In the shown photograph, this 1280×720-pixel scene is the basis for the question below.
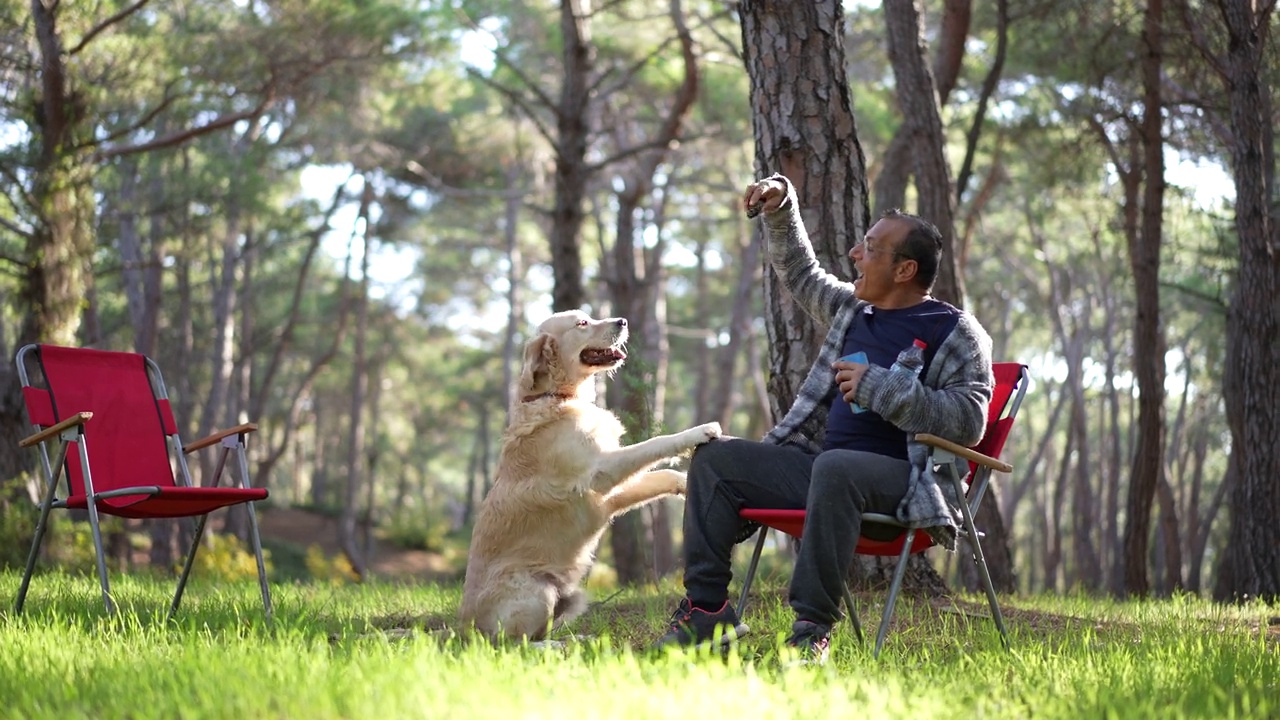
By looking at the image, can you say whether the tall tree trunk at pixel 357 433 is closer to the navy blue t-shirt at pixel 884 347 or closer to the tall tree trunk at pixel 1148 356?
the tall tree trunk at pixel 1148 356

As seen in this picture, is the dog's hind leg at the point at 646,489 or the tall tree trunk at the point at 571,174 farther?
the tall tree trunk at the point at 571,174

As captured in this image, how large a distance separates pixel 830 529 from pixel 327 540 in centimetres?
2323

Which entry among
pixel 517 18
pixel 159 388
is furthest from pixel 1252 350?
pixel 517 18

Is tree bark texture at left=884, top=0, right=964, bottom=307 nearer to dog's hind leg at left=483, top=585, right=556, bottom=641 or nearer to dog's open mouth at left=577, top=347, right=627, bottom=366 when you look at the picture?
dog's open mouth at left=577, top=347, right=627, bottom=366

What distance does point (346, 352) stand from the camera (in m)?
29.0

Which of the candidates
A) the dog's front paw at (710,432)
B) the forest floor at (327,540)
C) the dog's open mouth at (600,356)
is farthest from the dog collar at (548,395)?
the forest floor at (327,540)

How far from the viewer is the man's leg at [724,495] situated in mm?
3660

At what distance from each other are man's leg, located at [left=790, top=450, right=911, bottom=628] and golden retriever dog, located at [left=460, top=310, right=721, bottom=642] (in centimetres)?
59

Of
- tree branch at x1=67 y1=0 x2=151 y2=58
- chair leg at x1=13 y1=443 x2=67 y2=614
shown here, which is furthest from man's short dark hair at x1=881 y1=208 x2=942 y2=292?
tree branch at x1=67 y1=0 x2=151 y2=58

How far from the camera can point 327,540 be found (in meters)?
25.3

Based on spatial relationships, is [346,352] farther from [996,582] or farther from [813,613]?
[813,613]

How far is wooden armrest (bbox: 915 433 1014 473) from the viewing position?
3.51m

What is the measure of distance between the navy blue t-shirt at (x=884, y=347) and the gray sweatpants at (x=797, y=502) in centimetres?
15

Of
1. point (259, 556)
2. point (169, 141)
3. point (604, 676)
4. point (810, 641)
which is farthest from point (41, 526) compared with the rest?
point (169, 141)
